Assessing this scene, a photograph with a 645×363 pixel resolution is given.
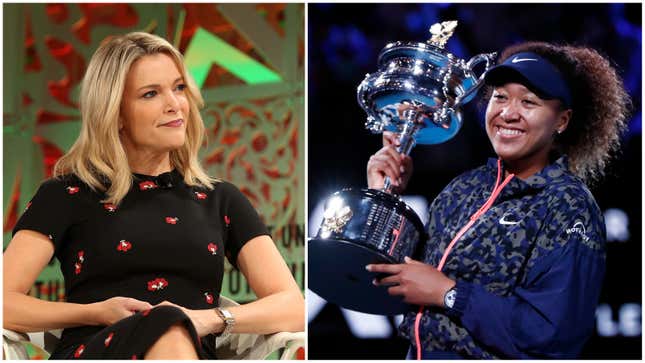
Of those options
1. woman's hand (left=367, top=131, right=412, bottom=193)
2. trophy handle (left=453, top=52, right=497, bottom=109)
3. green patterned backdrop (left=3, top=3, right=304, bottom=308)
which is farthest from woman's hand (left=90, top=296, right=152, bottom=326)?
green patterned backdrop (left=3, top=3, right=304, bottom=308)

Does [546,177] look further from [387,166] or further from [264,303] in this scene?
[264,303]

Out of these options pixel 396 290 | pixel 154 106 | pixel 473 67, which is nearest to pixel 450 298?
pixel 396 290

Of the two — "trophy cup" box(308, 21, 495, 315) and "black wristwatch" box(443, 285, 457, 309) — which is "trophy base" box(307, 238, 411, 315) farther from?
Result: "black wristwatch" box(443, 285, 457, 309)

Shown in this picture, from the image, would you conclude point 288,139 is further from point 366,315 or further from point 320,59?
point 366,315

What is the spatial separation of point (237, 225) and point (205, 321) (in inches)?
13.9

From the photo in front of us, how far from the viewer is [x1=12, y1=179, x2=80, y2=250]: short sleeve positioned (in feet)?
7.35

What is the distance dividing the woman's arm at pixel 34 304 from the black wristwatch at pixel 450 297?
0.71m

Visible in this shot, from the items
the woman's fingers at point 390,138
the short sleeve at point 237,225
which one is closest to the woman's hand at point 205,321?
the short sleeve at point 237,225

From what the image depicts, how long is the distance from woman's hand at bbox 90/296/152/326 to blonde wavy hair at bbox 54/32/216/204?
298mm

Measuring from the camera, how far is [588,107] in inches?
84.3

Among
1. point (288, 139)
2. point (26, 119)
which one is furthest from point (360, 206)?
point (26, 119)

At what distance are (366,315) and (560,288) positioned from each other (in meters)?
0.61

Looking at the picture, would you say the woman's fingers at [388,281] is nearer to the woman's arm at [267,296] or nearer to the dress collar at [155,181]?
the woman's arm at [267,296]

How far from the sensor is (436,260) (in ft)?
6.98
